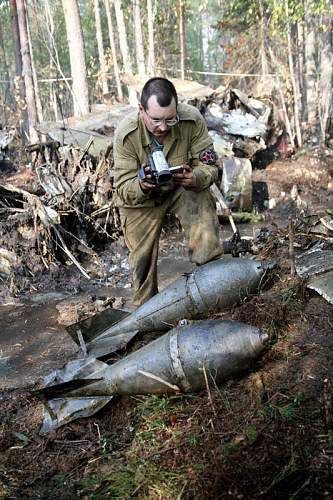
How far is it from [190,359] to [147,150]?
1.96 meters

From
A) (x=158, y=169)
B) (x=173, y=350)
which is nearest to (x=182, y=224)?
(x=158, y=169)

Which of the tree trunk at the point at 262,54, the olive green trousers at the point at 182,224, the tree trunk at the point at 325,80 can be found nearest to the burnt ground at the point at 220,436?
the olive green trousers at the point at 182,224

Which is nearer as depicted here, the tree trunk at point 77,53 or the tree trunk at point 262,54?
the tree trunk at point 77,53

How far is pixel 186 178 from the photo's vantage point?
3.69m

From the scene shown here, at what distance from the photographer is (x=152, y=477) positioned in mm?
2195

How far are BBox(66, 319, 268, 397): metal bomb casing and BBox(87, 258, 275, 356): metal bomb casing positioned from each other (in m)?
0.62

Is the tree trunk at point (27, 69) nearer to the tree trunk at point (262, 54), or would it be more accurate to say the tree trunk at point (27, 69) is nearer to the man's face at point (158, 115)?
the tree trunk at point (262, 54)

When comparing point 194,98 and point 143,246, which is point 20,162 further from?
point 143,246

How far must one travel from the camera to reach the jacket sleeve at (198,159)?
386 centimetres

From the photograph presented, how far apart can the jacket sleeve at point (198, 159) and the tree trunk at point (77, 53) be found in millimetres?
8275

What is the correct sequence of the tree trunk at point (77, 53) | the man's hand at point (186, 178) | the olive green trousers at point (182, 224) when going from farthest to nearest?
the tree trunk at point (77, 53), the olive green trousers at point (182, 224), the man's hand at point (186, 178)

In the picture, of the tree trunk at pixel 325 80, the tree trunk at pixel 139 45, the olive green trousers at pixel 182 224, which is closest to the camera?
the olive green trousers at pixel 182 224

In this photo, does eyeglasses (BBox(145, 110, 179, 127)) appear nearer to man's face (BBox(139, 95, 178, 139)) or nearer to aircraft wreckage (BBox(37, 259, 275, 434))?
man's face (BBox(139, 95, 178, 139))

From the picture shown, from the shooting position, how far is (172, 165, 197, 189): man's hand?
3.67 metres
